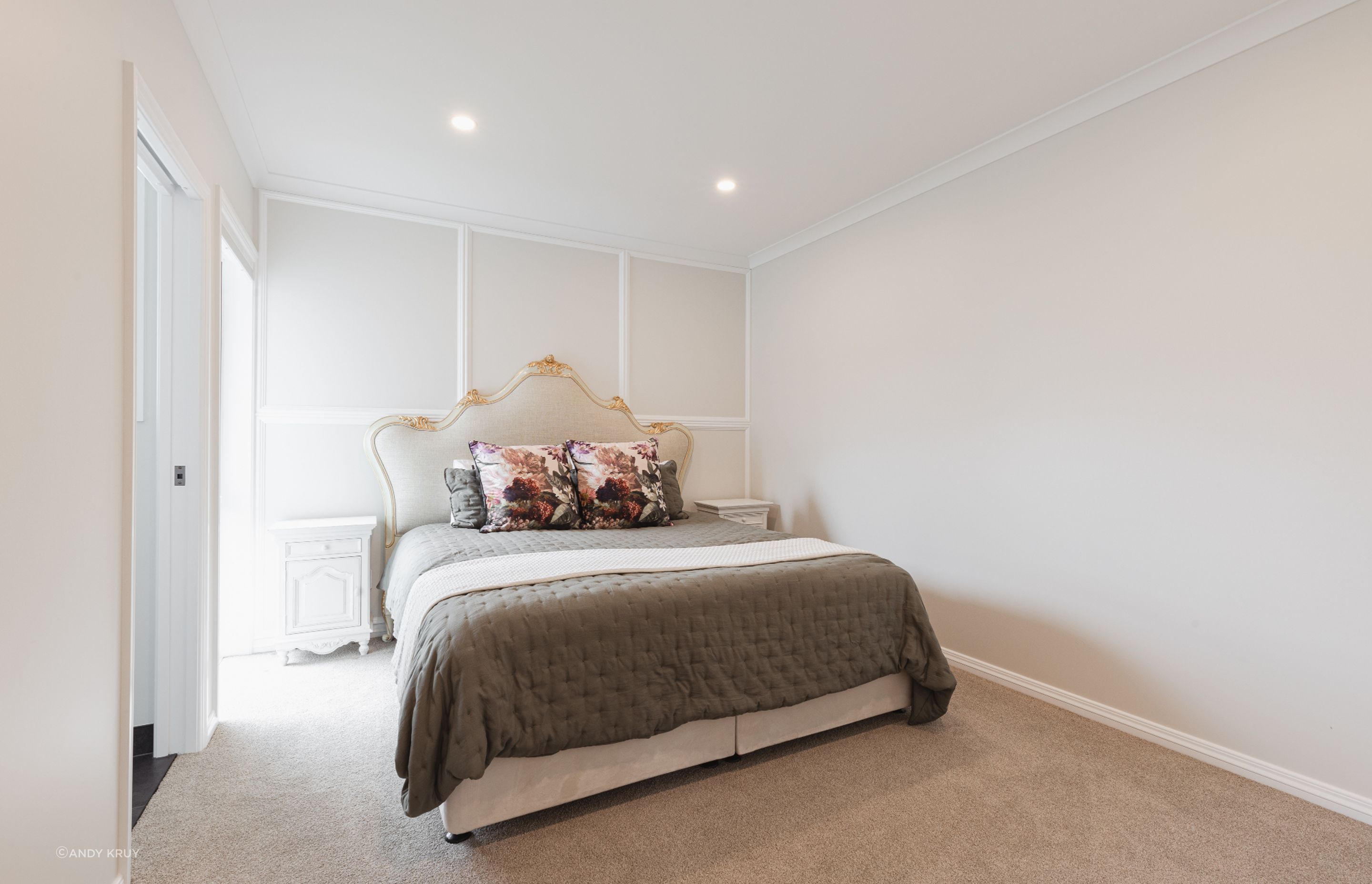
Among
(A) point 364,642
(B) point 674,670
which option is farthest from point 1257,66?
(A) point 364,642

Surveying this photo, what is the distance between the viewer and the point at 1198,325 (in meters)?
2.31

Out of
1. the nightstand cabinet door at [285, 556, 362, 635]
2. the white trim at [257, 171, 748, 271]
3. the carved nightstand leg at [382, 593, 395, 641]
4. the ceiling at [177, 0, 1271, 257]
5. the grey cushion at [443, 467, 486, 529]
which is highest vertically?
the ceiling at [177, 0, 1271, 257]

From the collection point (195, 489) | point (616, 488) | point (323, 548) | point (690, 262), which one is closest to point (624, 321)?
point (690, 262)

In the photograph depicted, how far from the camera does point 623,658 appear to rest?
1.94 m

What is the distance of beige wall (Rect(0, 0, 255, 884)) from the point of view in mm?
1081

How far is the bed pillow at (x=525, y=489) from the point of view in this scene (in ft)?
10.8

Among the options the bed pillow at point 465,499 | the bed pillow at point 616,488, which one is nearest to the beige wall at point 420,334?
the bed pillow at point 465,499

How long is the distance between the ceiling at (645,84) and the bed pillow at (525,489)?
1453 mm

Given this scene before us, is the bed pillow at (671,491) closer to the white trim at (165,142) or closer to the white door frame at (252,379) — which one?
the white door frame at (252,379)

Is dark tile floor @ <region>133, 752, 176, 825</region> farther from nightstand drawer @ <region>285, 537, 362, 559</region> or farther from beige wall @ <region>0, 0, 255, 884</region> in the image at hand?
nightstand drawer @ <region>285, 537, 362, 559</region>

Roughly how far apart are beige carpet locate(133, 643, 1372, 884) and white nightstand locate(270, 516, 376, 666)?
727 mm

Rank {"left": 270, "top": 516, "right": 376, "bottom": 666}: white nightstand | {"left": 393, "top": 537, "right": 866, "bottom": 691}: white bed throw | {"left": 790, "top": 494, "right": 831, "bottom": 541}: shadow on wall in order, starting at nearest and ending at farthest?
{"left": 393, "top": 537, "right": 866, "bottom": 691}: white bed throw, {"left": 270, "top": 516, "right": 376, "bottom": 666}: white nightstand, {"left": 790, "top": 494, "right": 831, "bottom": 541}: shadow on wall

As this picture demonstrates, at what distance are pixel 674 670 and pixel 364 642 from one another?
2.11 metres

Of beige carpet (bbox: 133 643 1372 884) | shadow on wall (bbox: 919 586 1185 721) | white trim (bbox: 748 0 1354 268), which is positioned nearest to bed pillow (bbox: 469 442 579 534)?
beige carpet (bbox: 133 643 1372 884)
